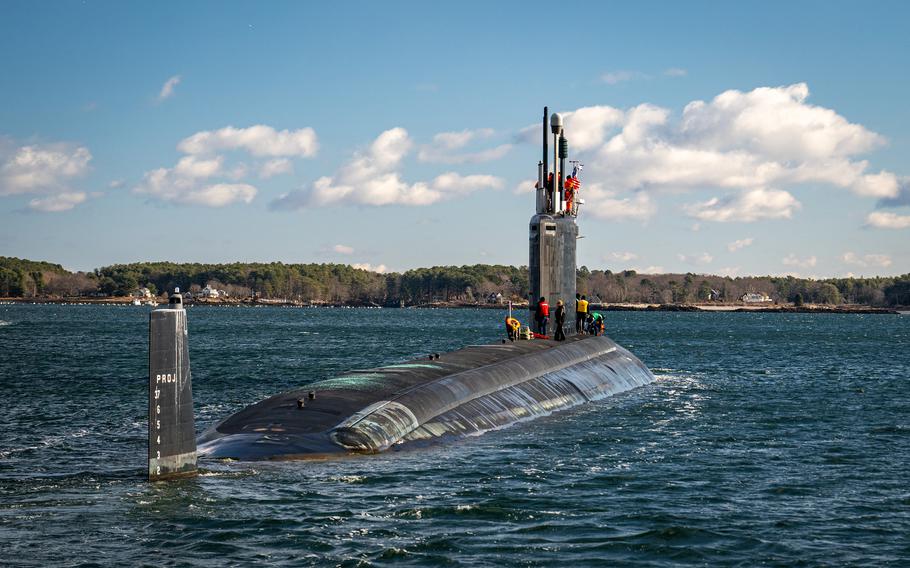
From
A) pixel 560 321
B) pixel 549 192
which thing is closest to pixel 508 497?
pixel 560 321

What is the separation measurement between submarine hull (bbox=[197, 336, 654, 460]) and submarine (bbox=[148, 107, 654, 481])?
0.04m

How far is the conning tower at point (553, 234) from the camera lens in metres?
37.3

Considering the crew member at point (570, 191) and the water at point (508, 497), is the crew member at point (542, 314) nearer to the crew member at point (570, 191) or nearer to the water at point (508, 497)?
the crew member at point (570, 191)

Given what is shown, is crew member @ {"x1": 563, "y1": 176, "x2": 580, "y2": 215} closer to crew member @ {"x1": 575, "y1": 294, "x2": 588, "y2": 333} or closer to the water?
crew member @ {"x1": 575, "y1": 294, "x2": 588, "y2": 333}

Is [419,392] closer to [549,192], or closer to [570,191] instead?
[549,192]

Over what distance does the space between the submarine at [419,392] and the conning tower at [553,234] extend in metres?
0.04

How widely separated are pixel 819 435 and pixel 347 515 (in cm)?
1618

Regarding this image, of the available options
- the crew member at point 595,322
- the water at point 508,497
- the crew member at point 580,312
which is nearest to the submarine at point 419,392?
the water at point 508,497

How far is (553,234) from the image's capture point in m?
37.8

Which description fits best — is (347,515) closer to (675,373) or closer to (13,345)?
(675,373)

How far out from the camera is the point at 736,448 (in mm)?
24344

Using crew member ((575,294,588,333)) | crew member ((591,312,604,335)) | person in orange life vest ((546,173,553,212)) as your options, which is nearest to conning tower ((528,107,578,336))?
person in orange life vest ((546,173,553,212))

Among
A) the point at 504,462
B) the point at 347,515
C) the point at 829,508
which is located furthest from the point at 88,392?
the point at 829,508

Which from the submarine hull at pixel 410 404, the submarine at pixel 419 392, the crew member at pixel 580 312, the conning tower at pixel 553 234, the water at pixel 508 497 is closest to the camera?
the water at pixel 508 497
